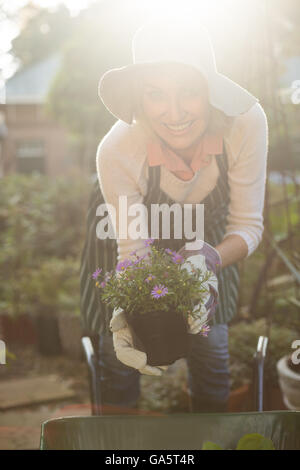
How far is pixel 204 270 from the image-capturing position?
57.9 inches

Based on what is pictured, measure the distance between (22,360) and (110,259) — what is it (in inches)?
95.6

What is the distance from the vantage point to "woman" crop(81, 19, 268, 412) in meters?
1.53

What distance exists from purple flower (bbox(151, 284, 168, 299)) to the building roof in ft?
23.5

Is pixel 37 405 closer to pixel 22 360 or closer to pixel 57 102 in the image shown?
pixel 22 360

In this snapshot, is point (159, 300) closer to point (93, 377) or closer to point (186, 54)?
point (93, 377)

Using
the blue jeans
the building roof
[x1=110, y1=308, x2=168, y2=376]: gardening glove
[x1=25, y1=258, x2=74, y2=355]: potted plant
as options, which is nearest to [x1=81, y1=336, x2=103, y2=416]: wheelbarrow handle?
the blue jeans

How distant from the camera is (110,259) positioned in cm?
184

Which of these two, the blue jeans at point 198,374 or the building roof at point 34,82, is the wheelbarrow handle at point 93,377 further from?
the building roof at point 34,82

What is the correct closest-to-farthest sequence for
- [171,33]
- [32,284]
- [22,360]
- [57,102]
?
[171,33]
[22,360]
[32,284]
[57,102]

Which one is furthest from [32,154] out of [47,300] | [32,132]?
[47,300]

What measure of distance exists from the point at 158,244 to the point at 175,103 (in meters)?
0.41

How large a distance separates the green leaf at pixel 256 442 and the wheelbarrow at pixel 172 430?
8 centimetres
